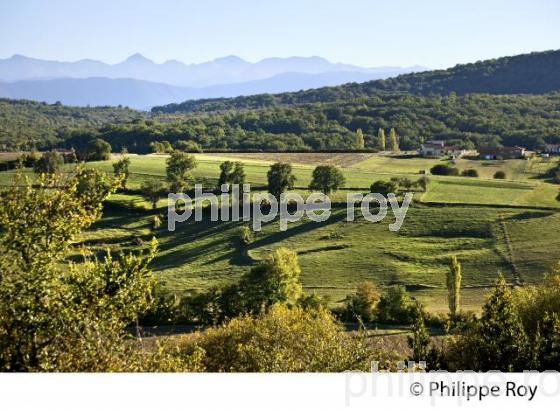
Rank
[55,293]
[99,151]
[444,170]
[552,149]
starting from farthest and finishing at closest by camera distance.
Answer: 1. [552,149]
2. [99,151]
3. [444,170]
4. [55,293]

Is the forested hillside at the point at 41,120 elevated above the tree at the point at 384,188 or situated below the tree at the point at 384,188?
above

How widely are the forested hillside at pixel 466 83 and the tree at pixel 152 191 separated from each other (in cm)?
9602

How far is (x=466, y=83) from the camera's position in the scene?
133 m

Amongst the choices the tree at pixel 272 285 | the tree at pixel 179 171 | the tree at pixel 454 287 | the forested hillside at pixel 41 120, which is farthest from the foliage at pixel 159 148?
the tree at pixel 454 287

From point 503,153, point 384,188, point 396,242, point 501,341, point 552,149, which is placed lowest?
point 396,242

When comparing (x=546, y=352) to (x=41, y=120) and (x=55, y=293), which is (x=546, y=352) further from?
(x=41, y=120)

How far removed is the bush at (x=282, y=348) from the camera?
892 cm

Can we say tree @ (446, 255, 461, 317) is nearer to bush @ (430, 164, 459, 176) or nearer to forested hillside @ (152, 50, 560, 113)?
bush @ (430, 164, 459, 176)

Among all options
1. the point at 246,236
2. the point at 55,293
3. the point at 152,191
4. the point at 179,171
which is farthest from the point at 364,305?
the point at 179,171

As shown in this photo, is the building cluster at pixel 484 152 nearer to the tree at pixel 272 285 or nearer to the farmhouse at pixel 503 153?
the farmhouse at pixel 503 153

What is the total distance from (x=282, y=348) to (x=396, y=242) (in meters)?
24.2

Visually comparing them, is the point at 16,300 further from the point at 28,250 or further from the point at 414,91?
the point at 414,91
